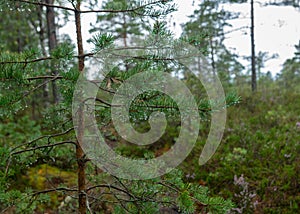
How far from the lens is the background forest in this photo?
8.16 ft

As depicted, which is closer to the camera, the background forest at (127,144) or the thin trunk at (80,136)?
the background forest at (127,144)

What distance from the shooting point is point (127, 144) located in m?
8.30

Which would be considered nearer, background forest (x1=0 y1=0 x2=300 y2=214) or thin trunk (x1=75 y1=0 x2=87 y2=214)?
background forest (x1=0 y1=0 x2=300 y2=214)

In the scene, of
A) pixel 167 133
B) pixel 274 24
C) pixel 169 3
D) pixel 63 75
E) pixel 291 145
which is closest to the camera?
pixel 63 75

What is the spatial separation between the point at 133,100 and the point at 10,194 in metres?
1.36

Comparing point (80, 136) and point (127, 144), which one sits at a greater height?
point (80, 136)

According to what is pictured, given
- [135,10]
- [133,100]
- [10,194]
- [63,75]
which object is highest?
[135,10]

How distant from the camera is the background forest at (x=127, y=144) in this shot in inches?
97.9

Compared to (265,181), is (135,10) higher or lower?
higher

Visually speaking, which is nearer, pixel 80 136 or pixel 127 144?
pixel 80 136

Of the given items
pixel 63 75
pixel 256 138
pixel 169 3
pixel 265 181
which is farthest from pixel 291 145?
pixel 63 75

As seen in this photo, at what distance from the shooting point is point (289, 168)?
218 inches

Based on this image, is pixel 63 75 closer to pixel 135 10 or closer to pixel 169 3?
pixel 135 10

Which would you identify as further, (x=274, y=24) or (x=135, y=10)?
(x=274, y=24)
